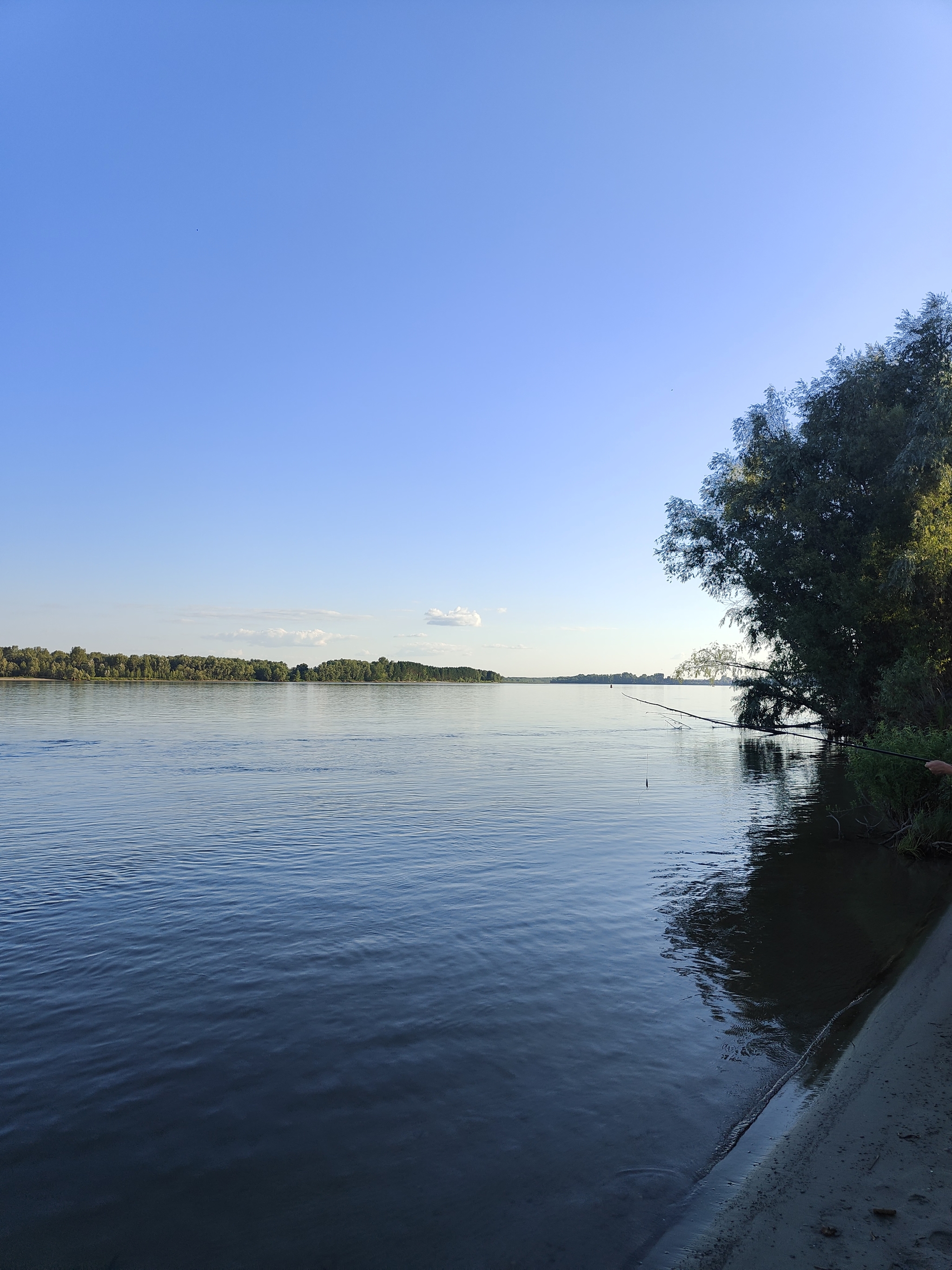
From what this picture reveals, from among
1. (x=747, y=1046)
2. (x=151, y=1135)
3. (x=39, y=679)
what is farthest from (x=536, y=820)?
(x=39, y=679)

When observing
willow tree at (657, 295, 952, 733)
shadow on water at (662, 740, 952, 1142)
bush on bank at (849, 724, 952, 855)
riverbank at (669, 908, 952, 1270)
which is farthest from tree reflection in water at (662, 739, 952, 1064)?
willow tree at (657, 295, 952, 733)

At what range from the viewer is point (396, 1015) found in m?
9.42

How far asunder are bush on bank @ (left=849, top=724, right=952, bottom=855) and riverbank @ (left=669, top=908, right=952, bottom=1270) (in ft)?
39.7

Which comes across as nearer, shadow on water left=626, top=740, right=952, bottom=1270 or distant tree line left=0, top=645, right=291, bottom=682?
shadow on water left=626, top=740, right=952, bottom=1270

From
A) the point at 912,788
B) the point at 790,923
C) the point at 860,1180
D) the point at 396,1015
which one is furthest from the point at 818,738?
the point at 860,1180

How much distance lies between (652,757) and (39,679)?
633 ft

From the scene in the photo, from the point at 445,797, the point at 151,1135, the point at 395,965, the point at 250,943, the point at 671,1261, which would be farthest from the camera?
the point at 445,797

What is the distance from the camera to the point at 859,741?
31.2m

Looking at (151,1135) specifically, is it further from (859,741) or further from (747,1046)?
(859,741)

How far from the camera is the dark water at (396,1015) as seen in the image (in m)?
5.78

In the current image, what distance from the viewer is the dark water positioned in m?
5.78

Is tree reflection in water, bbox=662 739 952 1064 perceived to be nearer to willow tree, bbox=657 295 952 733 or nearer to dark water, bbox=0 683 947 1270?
dark water, bbox=0 683 947 1270

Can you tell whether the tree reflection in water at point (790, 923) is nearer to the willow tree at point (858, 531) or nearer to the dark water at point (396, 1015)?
the dark water at point (396, 1015)

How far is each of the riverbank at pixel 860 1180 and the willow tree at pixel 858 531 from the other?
1934 centimetres
